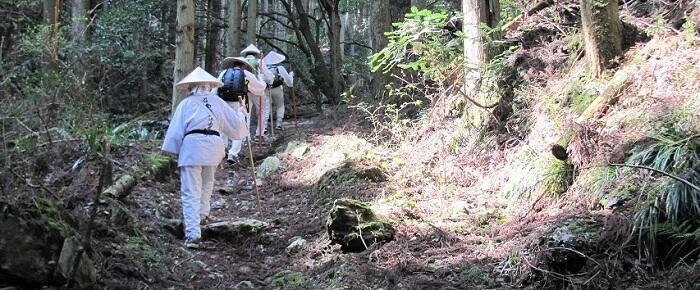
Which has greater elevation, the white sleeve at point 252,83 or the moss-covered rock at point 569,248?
the white sleeve at point 252,83

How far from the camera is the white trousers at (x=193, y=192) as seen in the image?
261 inches

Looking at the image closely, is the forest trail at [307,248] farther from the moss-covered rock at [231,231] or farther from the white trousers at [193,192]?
the white trousers at [193,192]

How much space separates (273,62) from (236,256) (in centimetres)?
872

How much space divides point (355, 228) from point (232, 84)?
205 inches

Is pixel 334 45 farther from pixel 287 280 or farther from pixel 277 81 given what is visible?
pixel 287 280

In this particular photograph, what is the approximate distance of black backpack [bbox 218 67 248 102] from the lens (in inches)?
406

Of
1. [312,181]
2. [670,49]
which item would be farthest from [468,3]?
[312,181]

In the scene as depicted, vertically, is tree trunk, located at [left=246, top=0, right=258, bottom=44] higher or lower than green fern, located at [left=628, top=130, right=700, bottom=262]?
higher

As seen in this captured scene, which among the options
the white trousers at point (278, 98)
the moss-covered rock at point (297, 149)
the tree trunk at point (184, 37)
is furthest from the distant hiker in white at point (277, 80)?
the tree trunk at point (184, 37)

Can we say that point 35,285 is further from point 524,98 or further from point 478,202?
point 524,98

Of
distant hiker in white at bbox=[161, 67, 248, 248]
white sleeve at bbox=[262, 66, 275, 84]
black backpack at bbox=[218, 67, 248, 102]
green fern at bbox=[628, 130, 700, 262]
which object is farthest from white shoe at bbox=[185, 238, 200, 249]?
white sleeve at bbox=[262, 66, 275, 84]

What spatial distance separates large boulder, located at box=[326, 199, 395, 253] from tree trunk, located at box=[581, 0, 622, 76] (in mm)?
3370

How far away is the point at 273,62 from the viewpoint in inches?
570

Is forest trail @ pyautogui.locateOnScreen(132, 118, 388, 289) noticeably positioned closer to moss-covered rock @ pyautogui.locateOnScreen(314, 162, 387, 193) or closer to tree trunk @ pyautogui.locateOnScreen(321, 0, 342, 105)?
moss-covered rock @ pyautogui.locateOnScreen(314, 162, 387, 193)
